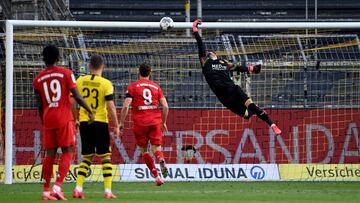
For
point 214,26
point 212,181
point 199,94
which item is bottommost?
point 212,181

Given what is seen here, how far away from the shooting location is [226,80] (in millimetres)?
17578

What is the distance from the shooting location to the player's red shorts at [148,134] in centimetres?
1603

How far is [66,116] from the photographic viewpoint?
12.1 metres

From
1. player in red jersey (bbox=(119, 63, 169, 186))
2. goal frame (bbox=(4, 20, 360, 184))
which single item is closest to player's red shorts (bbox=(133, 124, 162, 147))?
player in red jersey (bbox=(119, 63, 169, 186))

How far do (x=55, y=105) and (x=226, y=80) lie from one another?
607 cm

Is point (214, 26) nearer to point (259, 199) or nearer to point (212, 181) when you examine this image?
point (212, 181)

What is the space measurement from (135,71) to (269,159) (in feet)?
12.4

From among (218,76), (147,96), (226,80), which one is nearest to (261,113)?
(226,80)

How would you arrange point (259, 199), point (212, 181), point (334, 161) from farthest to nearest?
point (334, 161) < point (212, 181) < point (259, 199)

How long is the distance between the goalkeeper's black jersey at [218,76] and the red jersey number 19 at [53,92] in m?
5.77

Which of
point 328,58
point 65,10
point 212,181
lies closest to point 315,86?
point 328,58

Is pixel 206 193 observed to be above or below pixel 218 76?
below

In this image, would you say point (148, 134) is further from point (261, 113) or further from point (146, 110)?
point (261, 113)

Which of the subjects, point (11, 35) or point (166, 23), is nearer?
point (11, 35)
